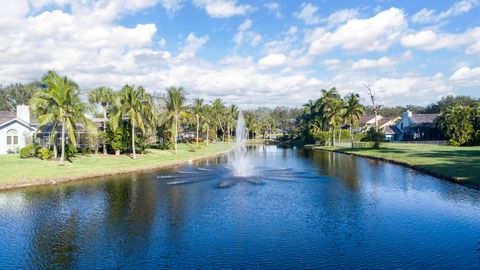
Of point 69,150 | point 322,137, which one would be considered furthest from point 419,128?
point 69,150

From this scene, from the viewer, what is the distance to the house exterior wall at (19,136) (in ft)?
184

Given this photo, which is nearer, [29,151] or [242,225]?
[242,225]

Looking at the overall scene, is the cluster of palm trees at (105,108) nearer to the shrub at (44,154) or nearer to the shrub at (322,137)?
the shrub at (44,154)

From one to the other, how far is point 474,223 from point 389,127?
103735mm

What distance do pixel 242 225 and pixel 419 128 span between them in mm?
99670

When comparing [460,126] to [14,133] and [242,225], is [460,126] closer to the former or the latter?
[242,225]

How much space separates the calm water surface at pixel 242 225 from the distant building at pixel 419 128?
76.6 meters

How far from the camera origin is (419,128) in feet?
356

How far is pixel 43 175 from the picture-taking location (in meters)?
38.7

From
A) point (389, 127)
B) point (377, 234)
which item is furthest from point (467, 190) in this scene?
point (389, 127)

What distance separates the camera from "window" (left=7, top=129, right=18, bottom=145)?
56.8m

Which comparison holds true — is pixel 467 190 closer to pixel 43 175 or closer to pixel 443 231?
pixel 443 231

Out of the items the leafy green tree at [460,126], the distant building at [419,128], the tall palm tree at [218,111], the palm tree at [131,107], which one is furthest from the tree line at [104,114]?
the distant building at [419,128]

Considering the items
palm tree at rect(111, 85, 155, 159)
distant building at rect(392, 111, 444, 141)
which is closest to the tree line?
palm tree at rect(111, 85, 155, 159)
